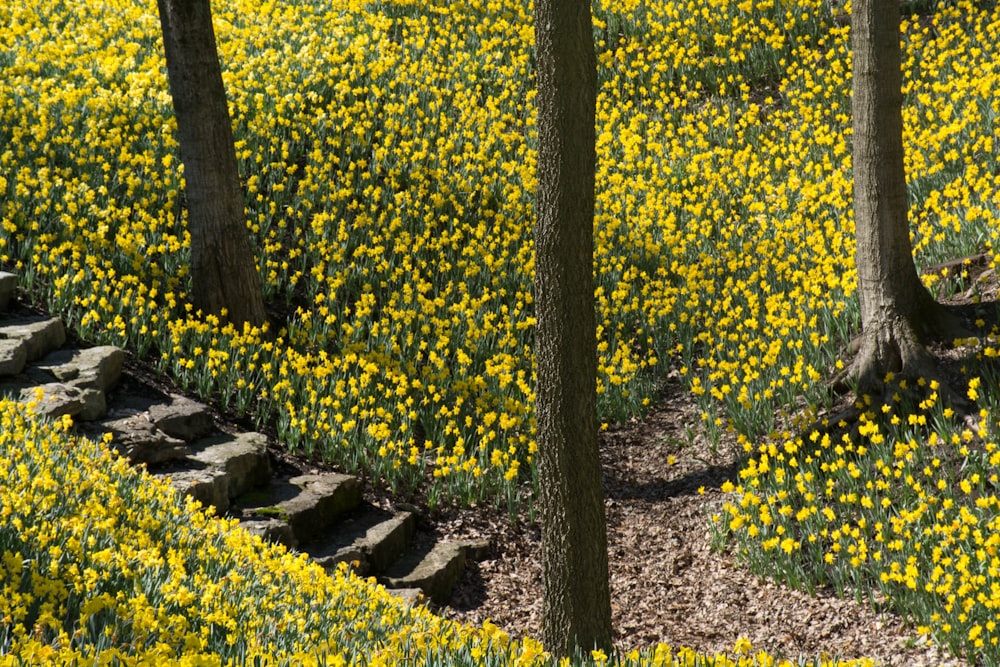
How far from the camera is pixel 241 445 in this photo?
6.07 metres

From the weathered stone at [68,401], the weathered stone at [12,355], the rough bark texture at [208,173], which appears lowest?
the weathered stone at [68,401]

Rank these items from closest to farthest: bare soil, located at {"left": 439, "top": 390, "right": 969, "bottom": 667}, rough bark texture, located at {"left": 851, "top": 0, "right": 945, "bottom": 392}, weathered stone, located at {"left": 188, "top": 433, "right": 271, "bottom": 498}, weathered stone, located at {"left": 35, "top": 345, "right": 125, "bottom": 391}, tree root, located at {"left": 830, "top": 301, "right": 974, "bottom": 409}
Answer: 1. bare soil, located at {"left": 439, "top": 390, "right": 969, "bottom": 667}
2. weathered stone, located at {"left": 188, "top": 433, "right": 271, "bottom": 498}
3. weathered stone, located at {"left": 35, "top": 345, "right": 125, "bottom": 391}
4. tree root, located at {"left": 830, "top": 301, "right": 974, "bottom": 409}
5. rough bark texture, located at {"left": 851, "top": 0, "right": 945, "bottom": 392}

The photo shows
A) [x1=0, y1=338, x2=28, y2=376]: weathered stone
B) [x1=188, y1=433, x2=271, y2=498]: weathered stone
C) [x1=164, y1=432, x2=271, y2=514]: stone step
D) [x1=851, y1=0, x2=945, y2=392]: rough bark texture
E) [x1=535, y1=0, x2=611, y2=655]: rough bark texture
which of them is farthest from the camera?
[x1=851, y1=0, x2=945, y2=392]: rough bark texture

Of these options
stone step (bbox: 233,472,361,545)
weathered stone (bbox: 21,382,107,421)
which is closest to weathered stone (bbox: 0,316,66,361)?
weathered stone (bbox: 21,382,107,421)

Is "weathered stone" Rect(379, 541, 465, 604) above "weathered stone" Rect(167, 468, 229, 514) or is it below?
below

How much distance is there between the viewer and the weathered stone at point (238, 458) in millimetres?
5793

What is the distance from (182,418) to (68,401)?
74cm

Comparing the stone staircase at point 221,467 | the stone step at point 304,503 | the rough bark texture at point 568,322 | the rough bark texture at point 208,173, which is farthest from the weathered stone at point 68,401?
the rough bark texture at point 568,322

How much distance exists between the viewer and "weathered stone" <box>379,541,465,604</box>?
580 cm

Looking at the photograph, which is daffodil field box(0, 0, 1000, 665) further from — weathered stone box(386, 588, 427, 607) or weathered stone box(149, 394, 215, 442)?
weathered stone box(386, 588, 427, 607)

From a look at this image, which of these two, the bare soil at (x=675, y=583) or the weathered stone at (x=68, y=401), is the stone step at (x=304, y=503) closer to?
the bare soil at (x=675, y=583)

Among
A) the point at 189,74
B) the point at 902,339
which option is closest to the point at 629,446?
the point at 902,339

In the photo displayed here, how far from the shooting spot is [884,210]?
6.46 metres

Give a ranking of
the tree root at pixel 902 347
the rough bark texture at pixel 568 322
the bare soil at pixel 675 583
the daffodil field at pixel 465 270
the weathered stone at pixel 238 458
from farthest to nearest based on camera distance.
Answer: the tree root at pixel 902 347, the weathered stone at pixel 238 458, the bare soil at pixel 675 583, the rough bark texture at pixel 568 322, the daffodil field at pixel 465 270
